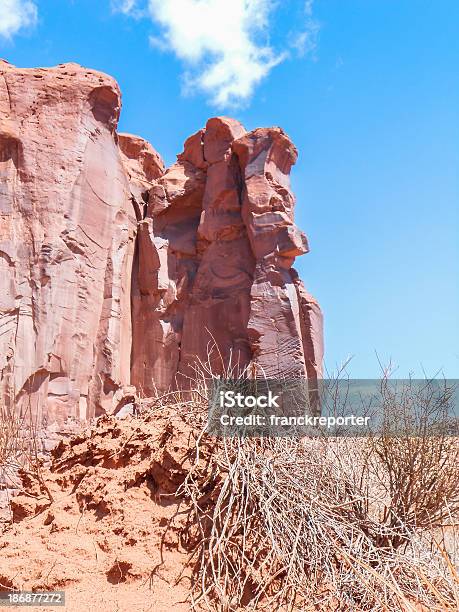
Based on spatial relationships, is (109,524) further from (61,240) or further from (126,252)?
(126,252)

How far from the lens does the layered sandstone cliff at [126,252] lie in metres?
12.9

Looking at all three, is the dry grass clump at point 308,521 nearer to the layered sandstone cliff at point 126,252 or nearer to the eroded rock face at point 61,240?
the layered sandstone cliff at point 126,252

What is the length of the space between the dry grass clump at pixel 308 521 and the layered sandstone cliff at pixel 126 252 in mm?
7656

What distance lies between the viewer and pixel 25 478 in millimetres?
5359

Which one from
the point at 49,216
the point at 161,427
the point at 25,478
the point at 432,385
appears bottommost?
the point at 25,478

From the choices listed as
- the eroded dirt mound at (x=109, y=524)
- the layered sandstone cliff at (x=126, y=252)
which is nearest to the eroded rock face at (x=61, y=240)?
the layered sandstone cliff at (x=126, y=252)

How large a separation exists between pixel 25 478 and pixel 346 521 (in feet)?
9.71

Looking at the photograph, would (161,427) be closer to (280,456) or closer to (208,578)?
(280,456)

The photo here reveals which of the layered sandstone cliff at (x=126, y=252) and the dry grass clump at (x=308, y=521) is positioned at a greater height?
the layered sandstone cliff at (x=126, y=252)

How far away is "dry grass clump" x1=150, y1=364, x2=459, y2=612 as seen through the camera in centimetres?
405

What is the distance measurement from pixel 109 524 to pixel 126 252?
12.2 m

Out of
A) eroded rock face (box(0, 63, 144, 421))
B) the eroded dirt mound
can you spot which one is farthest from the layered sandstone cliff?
the eroded dirt mound

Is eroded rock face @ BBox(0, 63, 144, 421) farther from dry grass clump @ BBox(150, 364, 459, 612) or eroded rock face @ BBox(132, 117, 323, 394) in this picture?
dry grass clump @ BBox(150, 364, 459, 612)

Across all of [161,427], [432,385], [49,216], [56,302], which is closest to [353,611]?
[161,427]
